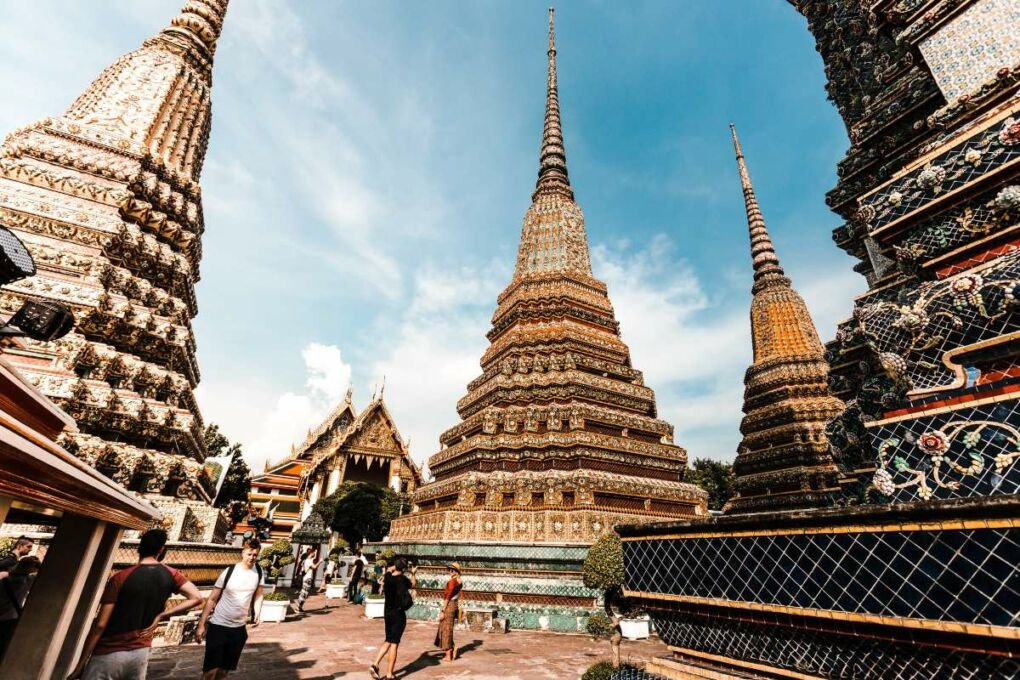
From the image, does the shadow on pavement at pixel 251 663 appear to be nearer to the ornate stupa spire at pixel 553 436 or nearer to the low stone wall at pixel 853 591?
the ornate stupa spire at pixel 553 436

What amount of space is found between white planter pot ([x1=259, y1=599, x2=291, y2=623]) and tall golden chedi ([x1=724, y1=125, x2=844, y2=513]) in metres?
13.0

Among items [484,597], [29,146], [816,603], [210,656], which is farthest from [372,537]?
[816,603]

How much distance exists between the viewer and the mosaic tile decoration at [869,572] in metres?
1.60

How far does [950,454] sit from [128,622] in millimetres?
5054

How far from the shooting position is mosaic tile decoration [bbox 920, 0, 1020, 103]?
9.88 ft

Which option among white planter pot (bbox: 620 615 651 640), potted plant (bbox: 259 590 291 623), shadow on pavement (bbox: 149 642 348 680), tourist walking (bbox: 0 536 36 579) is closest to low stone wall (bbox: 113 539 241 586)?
potted plant (bbox: 259 590 291 623)

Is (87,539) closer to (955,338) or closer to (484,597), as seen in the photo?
(955,338)

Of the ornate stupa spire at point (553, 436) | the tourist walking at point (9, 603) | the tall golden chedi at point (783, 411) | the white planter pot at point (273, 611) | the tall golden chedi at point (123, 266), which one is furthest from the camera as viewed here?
the tall golden chedi at point (783, 411)

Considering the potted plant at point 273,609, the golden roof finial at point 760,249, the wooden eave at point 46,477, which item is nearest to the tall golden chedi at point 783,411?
the golden roof finial at point 760,249

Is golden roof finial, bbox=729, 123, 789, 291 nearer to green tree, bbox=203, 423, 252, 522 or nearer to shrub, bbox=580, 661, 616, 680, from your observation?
shrub, bbox=580, 661, 616, 680

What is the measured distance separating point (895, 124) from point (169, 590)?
23.5ft

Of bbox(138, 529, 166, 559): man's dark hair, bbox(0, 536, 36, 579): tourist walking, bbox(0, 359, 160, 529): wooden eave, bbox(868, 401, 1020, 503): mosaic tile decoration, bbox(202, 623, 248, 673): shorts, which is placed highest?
bbox(868, 401, 1020, 503): mosaic tile decoration

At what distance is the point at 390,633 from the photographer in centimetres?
569

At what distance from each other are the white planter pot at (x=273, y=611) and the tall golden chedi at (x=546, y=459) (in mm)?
2976
